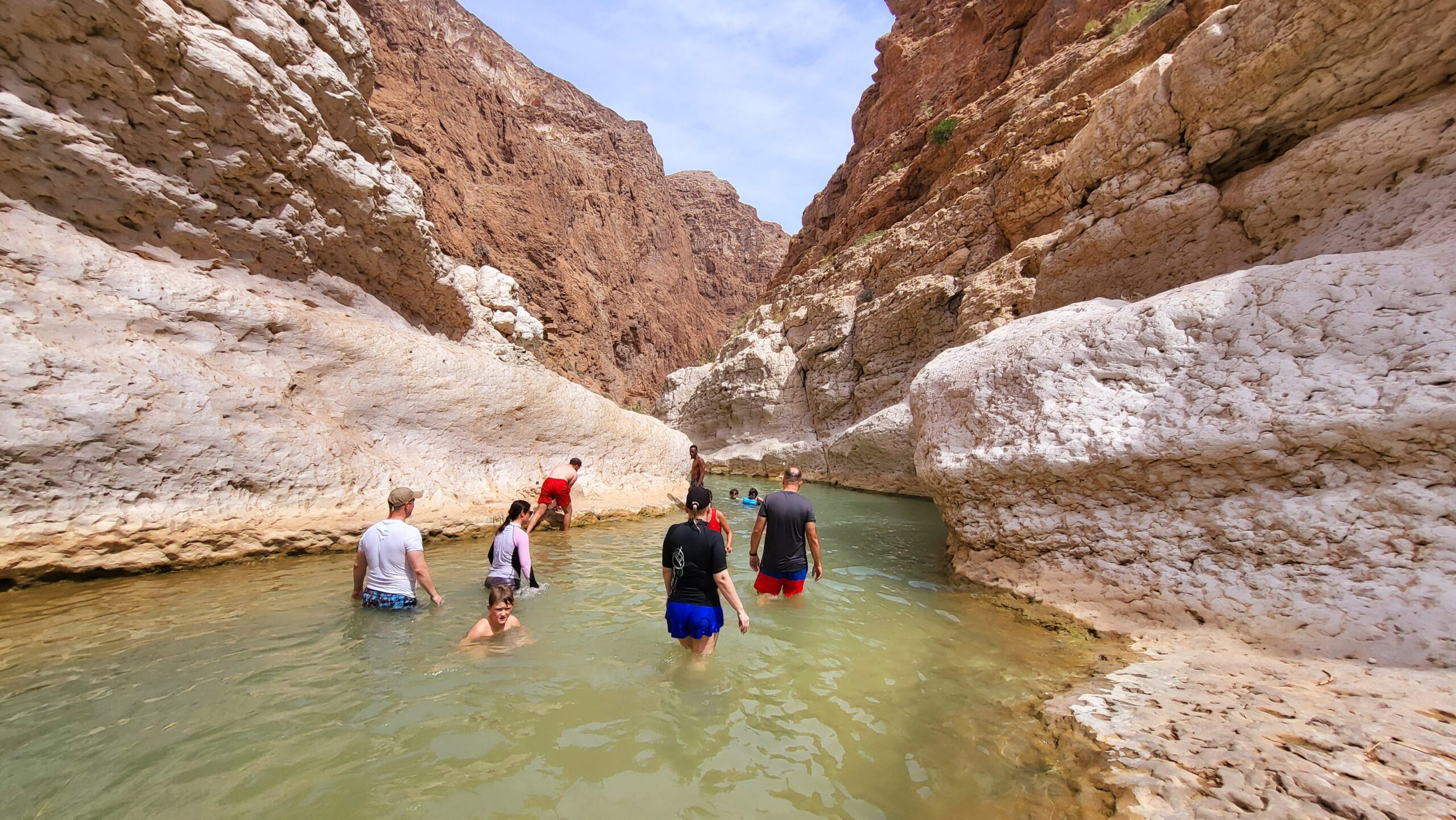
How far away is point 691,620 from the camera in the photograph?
12.6 ft

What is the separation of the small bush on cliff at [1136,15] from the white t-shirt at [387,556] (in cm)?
2429

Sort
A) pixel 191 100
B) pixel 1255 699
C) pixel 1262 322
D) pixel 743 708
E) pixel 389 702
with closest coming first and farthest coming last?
1. pixel 1255 699
2. pixel 389 702
3. pixel 743 708
4. pixel 1262 322
5. pixel 191 100

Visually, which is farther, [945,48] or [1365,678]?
[945,48]

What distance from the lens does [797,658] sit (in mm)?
4238

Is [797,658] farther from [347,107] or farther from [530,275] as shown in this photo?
[530,275]

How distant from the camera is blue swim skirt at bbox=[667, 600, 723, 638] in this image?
3848 millimetres

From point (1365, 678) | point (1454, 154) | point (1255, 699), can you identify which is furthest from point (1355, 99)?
point (1255, 699)

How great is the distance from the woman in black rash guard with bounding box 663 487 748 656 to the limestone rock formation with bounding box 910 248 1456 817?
2455 millimetres

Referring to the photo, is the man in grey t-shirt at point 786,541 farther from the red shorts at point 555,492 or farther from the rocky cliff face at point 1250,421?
the red shorts at point 555,492

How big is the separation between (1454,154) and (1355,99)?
1.48 m

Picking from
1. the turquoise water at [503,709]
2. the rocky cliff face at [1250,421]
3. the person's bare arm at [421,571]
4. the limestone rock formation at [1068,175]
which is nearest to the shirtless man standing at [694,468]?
the limestone rock formation at [1068,175]

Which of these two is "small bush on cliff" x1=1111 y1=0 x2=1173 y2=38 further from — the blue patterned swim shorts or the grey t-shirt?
the blue patterned swim shorts

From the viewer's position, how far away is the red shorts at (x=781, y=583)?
551 centimetres

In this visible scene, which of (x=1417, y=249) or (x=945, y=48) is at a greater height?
(x=945, y=48)
